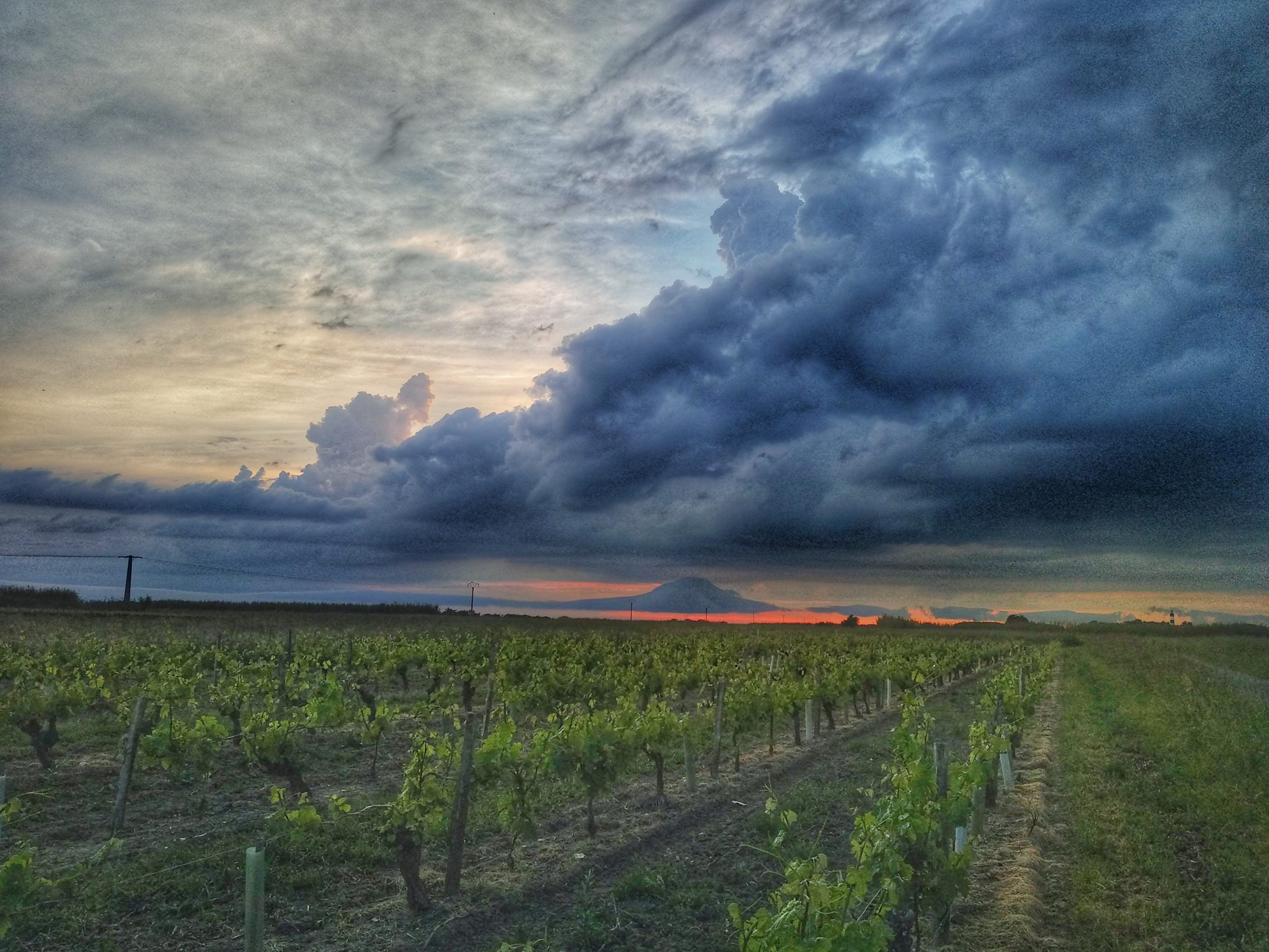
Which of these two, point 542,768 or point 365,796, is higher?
point 542,768

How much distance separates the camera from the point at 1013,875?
9.43 meters

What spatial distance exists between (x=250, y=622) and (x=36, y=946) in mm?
55417

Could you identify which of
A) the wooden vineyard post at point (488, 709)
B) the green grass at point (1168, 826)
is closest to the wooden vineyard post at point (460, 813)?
the wooden vineyard post at point (488, 709)

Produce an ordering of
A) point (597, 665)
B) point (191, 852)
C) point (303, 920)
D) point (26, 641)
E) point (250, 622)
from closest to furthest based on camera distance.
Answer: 1. point (303, 920)
2. point (191, 852)
3. point (597, 665)
4. point (26, 641)
5. point (250, 622)

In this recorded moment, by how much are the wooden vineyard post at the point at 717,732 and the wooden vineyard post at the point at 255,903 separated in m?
9.64

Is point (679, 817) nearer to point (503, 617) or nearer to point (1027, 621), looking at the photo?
point (503, 617)

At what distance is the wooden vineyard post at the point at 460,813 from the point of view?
29.1 ft

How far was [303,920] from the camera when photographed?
8.17m

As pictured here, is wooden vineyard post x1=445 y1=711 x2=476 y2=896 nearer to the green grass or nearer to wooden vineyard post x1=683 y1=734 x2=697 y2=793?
wooden vineyard post x1=683 y1=734 x2=697 y2=793

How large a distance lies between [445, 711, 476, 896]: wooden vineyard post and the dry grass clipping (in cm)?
507

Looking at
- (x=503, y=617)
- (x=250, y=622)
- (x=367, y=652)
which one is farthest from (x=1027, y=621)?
(x=367, y=652)

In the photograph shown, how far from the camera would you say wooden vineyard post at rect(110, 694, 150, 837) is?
36.1 feet

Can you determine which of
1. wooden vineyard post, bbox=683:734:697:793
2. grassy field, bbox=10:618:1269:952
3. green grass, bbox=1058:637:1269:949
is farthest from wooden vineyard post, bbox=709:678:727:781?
green grass, bbox=1058:637:1269:949

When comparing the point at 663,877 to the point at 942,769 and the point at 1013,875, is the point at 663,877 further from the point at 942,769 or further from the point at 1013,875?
the point at 1013,875
